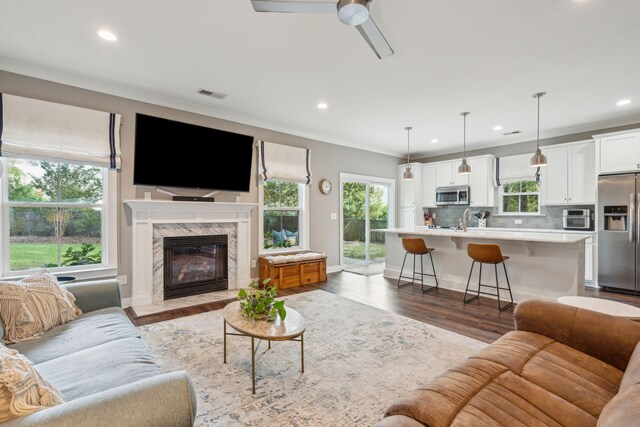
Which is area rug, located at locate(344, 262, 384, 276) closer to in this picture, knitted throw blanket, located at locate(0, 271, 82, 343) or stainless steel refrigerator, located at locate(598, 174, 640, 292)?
stainless steel refrigerator, located at locate(598, 174, 640, 292)

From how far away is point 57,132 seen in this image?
134 inches

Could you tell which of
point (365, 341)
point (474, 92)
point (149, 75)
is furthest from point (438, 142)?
point (149, 75)

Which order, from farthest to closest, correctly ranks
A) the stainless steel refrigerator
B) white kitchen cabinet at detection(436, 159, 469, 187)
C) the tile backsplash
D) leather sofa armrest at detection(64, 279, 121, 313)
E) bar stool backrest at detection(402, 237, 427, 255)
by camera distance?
white kitchen cabinet at detection(436, 159, 469, 187) < the tile backsplash < bar stool backrest at detection(402, 237, 427, 255) < the stainless steel refrigerator < leather sofa armrest at detection(64, 279, 121, 313)

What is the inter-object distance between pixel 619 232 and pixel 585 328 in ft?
14.1

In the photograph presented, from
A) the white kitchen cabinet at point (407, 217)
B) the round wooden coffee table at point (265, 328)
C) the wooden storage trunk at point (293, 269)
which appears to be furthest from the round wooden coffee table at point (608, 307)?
the white kitchen cabinet at point (407, 217)

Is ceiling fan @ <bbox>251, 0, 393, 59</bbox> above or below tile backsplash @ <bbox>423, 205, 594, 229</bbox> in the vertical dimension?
above

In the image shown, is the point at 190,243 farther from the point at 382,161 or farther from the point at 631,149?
the point at 631,149

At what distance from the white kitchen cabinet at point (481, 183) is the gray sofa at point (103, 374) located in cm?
657

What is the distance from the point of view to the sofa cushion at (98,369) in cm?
144

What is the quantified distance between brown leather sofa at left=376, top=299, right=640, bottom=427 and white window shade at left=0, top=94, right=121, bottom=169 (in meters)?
4.07

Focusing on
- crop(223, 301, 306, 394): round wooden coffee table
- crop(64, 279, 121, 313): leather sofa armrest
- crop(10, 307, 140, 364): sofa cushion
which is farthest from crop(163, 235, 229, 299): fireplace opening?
crop(223, 301, 306, 394): round wooden coffee table

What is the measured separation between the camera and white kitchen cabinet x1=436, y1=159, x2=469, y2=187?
690 centimetres

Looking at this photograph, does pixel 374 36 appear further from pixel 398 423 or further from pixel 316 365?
pixel 316 365

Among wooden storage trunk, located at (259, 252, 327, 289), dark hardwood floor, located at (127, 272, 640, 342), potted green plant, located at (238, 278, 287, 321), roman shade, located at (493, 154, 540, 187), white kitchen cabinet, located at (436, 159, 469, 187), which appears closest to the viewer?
potted green plant, located at (238, 278, 287, 321)
